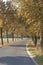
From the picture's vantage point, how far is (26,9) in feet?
71.8

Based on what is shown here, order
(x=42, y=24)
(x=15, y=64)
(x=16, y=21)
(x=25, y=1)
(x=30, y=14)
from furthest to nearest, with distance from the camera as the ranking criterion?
(x=16, y=21) < (x=42, y=24) < (x=30, y=14) < (x=25, y=1) < (x=15, y=64)

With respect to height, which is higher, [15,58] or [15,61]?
[15,61]

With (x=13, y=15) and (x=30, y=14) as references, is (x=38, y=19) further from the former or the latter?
→ (x=13, y=15)

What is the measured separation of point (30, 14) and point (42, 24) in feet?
7.77

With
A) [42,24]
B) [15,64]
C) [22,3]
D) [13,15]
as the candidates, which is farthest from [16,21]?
[15,64]

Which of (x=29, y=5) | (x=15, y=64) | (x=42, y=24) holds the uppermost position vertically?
(x=29, y=5)

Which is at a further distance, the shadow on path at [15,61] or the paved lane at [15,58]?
the paved lane at [15,58]

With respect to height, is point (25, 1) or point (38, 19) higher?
point (25, 1)

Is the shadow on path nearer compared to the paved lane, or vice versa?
the shadow on path

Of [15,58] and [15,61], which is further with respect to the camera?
[15,58]

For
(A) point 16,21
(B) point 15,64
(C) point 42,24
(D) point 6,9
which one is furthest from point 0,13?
(B) point 15,64

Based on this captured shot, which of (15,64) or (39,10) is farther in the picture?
(39,10)

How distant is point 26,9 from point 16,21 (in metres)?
18.5

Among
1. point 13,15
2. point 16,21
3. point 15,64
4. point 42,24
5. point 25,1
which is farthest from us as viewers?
point 16,21
